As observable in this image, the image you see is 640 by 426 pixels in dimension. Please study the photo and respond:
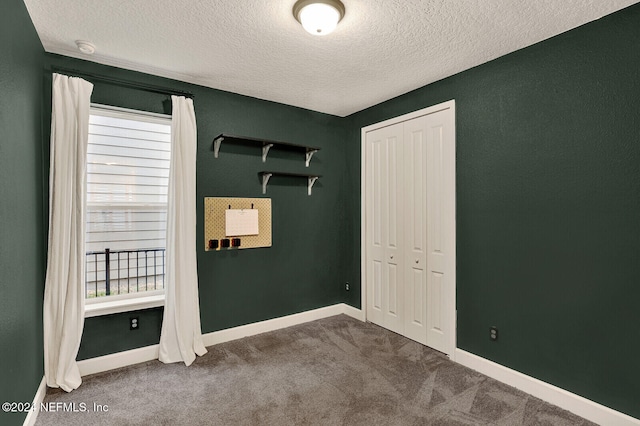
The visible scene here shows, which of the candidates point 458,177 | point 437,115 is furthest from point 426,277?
point 437,115

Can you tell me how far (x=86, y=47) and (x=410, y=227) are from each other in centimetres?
319

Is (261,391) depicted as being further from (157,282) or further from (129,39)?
(129,39)

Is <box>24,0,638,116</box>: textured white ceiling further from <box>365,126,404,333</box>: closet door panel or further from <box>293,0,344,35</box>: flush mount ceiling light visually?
<box>365,126,404,333</box>: closet door panel

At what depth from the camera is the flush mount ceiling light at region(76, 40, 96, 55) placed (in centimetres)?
252

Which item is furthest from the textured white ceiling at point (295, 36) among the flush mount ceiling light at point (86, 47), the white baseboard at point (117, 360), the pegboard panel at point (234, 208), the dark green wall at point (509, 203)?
the white baseboard at point (117, 360)

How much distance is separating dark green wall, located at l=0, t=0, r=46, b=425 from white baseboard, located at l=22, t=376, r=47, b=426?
0.22 ft

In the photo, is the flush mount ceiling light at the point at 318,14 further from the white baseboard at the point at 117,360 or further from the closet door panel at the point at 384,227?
the white baseboard at the point at 117,360

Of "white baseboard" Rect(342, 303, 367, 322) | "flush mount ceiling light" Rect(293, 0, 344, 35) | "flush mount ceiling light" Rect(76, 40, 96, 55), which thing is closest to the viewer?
"flush mount ceiling light" Rect(293, 0, 344, 35)

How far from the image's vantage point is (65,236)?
8.41 feet

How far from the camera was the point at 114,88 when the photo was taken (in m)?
2.92

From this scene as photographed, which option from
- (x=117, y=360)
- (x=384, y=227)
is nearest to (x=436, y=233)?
(x=384, y=227)

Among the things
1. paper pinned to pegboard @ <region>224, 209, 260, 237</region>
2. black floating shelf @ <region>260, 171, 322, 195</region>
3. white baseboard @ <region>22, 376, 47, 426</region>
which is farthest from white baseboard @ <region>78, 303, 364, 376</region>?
black floating shelf @ <region>260, 171, 322, 195</region>

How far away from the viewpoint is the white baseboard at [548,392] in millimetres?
2144

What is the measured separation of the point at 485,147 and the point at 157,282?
319 centimetres
